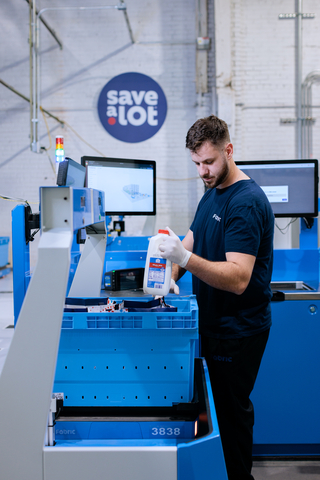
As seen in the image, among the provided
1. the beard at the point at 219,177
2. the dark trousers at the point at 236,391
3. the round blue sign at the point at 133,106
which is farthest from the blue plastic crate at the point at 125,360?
the round blue sign at the point at 133,106

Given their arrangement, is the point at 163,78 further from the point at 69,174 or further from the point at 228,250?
the point at 69,174

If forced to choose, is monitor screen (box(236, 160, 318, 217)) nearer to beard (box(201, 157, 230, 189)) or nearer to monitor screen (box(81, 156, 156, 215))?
monitor screen (box(81, 156, 156, 215))

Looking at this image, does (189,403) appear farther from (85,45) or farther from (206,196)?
(85,45)

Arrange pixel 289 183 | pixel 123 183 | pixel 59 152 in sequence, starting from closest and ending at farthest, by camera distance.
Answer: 1. pixel 59 152
2. pixel 289 183
3. pixel 123 183

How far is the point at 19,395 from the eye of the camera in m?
→ 0.79

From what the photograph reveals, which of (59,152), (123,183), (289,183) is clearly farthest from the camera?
(123,183)

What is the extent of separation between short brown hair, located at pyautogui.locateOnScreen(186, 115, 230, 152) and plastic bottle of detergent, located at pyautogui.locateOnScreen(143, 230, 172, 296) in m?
0.37

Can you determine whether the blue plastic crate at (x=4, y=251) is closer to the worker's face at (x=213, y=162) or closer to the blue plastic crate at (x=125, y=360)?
the worker's face at (x=213, y=162)

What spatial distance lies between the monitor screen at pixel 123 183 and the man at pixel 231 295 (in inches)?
44.1

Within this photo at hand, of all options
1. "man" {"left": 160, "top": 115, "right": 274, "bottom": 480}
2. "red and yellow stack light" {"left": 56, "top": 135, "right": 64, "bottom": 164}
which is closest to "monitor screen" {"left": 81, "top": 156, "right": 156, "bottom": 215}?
"red and yellow stack light" {"left": 56, "top": 135, "right": 64, "bottom": 164}

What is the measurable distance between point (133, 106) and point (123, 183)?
3.58m

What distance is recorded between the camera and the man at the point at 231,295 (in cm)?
128

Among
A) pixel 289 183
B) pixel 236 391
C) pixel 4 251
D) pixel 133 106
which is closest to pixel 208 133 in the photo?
pixel 236 391

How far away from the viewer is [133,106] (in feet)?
18.7
